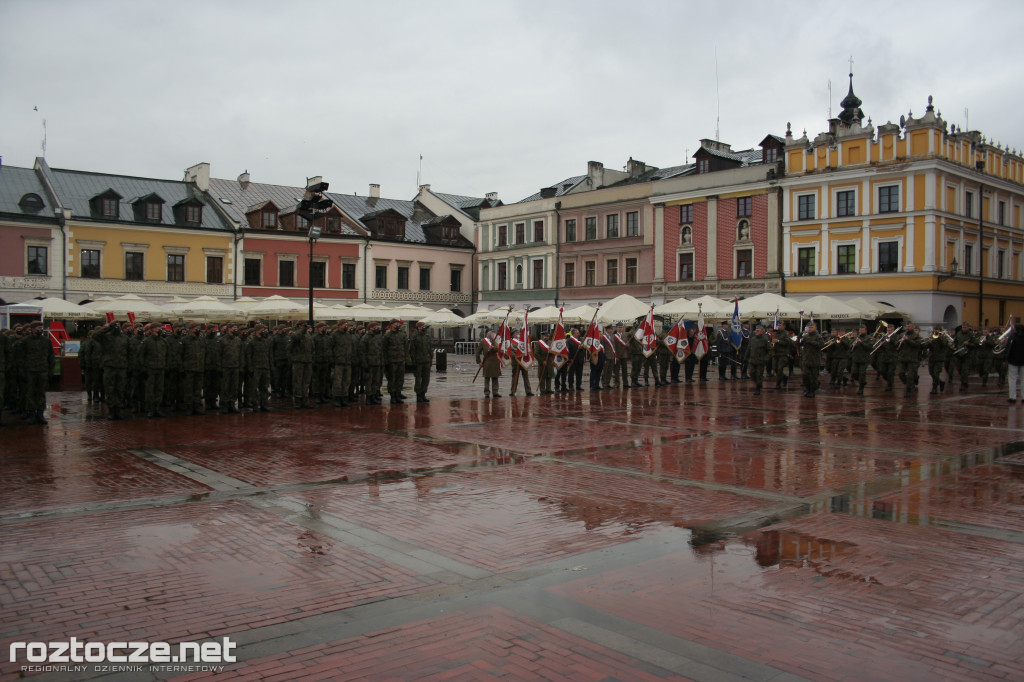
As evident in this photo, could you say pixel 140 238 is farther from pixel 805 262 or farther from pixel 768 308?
pixel 805 262

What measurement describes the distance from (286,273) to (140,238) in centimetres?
900

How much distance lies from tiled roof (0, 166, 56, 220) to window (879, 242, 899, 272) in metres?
44.5

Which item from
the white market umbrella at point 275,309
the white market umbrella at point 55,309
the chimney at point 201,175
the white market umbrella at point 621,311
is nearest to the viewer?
the white market umbrella at point 55,309

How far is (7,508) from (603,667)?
6752mm

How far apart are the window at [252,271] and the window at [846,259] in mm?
34670

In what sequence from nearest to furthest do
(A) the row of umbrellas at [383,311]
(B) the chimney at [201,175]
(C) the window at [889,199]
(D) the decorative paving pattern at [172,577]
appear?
1. (D) the decorative paving pattern at [172,577]
2. (A) the row of umbrellas at [383,311]
3. (C) the window at [889,199]
4. (B) the chimney at [201,175]

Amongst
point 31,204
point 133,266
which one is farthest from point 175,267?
point 31,204

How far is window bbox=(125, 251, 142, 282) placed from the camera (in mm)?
46844

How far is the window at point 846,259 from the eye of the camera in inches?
1714

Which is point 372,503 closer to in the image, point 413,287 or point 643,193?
point 643,193

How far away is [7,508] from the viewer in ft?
26.9

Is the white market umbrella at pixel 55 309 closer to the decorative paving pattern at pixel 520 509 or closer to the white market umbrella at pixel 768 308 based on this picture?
the decorative paving pattern at pixel 520 509

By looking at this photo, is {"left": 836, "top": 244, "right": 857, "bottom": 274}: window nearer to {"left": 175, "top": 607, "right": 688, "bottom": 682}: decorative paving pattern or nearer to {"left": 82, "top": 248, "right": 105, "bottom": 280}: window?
{"left": 82, "top": 248, "right": 105, "bottom": 280}: window

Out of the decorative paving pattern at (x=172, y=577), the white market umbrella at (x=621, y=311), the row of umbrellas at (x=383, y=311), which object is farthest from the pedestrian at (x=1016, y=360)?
the decorative paving pattern at (x=172, y=577)
